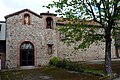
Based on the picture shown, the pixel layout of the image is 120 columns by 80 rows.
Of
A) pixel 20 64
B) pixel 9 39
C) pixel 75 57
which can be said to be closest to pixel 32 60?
pixel 20 64

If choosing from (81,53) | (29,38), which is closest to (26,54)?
(29,38)

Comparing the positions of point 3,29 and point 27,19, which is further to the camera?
point 27,19

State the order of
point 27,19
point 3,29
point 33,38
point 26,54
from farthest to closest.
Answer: point 27,19, point 33,38, point 26,54, point 3,29

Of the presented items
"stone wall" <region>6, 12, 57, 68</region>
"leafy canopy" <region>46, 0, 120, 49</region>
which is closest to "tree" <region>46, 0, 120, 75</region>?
"leafy canopy" <region>46, 0, 120, 49</region>

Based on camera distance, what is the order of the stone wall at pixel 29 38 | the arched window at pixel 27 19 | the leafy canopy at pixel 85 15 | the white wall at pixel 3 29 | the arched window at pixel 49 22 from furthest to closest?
1. the arched window at pixel 49 22
2. the arched window at pixel 27 19
3. the white wall at pixel 3 29
4. the stone wall at pixel 29 38
5. the leafy canopy at pixel 85 15

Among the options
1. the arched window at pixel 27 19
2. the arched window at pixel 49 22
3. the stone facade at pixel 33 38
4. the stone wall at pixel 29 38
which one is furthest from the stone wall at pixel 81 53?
the arched window at pixel 27 19

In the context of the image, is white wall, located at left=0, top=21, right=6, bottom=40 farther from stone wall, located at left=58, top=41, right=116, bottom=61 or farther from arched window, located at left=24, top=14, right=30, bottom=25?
stone wall, located at left=58, top=41, right=116, bottom=61

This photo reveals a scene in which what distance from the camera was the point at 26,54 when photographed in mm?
27234

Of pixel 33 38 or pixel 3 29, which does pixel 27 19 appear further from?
pixel 3 29

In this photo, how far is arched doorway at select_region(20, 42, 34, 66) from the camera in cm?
2695

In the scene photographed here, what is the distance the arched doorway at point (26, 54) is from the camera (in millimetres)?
26953

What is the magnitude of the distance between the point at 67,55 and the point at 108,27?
49.6 ft

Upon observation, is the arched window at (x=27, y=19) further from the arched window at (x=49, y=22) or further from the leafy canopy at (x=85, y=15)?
the leafy canopy at (x=85, y=15)

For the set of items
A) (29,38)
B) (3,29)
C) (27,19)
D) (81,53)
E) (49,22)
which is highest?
(27,19)
